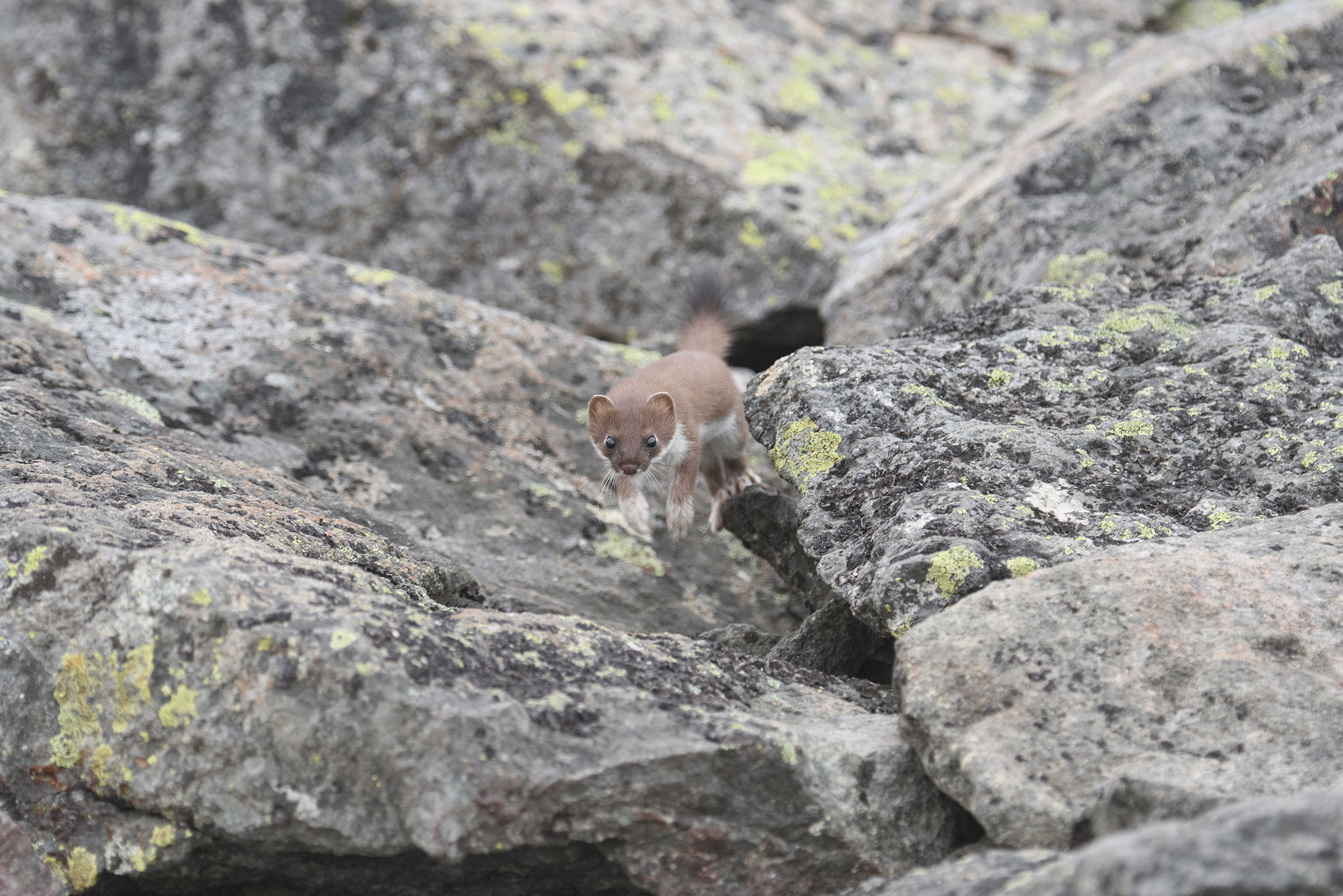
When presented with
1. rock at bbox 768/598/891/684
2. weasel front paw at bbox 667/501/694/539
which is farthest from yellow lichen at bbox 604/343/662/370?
rock at bbox 768/598/891/684

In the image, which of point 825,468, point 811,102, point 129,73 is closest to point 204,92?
point 129,73

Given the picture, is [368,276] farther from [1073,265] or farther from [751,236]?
[1073,265]

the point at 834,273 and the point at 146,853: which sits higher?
the point at 834,273

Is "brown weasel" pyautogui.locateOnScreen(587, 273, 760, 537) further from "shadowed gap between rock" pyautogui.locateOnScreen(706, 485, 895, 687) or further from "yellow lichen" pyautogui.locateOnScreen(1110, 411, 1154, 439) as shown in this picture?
"yellow lichen" pyautogui.locateOnScreen(1110, 411, 1154, 439)

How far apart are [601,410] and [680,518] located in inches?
28.9

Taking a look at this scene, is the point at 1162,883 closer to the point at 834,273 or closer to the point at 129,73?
the point at 834,273

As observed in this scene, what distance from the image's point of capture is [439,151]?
24.9 feet

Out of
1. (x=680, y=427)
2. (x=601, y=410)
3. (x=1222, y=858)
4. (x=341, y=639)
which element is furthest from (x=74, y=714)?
(x=680, y=427)

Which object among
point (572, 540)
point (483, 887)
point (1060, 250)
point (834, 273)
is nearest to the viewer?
point (483, 887)

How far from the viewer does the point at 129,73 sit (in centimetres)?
763

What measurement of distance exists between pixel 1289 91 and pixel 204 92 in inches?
273

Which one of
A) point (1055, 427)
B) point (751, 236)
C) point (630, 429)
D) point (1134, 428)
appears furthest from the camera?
point (751, 236)

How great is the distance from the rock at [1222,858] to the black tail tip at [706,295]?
190 inches

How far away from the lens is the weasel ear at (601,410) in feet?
18.5
